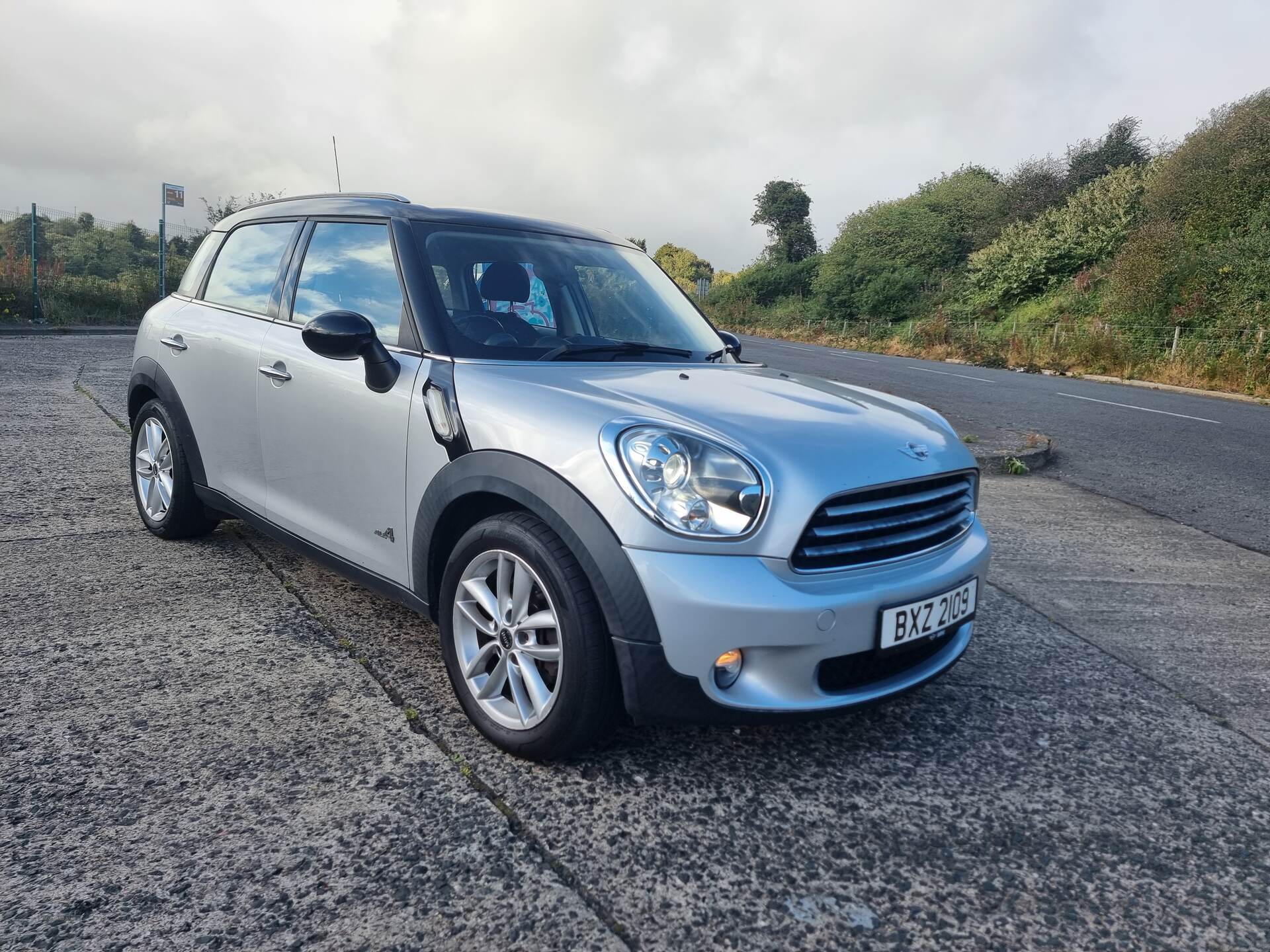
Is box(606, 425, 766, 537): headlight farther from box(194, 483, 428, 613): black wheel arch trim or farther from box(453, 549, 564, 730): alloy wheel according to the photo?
box(194, 483, 428, 613): black wheel arch trim

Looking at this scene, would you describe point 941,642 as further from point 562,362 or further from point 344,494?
point 344,494

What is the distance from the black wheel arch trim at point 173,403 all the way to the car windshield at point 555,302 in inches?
62.6

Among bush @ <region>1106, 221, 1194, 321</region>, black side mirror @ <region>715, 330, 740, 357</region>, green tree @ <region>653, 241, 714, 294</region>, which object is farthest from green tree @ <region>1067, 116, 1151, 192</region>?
green tree @ <region>653, 241, 714, 294</region>

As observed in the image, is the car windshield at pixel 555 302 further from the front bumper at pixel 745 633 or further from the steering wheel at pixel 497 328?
the front bumper at pixel 745 633

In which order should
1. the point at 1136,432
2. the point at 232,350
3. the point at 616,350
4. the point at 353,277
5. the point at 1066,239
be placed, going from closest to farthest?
the point at 616,350
the point at 353,277
the point at 232,350
the point at 1136,432
the point at 1066,239

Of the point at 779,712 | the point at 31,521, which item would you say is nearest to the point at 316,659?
the point at 779,712

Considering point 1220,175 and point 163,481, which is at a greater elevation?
point 1220,175

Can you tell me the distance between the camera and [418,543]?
107 inches

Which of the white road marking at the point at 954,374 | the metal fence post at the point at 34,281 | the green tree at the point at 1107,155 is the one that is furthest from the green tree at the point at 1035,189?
the metal fence post at the point at 34,281

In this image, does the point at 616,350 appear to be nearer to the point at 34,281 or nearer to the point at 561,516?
the point at 561,516

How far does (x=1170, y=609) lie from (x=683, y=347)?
2544mm

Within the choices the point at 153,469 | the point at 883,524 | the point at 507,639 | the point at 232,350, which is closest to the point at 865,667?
the point at 883,524

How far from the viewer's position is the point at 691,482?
2.22 m

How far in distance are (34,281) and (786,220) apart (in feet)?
193
